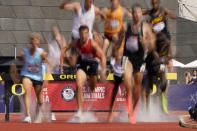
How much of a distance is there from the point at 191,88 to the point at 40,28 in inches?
321

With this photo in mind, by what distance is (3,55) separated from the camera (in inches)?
939

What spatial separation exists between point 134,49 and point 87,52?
0.99 meters

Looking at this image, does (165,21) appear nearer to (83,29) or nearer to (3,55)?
(83,29)

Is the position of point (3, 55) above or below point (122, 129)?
above

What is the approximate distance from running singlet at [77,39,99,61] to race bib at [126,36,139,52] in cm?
71

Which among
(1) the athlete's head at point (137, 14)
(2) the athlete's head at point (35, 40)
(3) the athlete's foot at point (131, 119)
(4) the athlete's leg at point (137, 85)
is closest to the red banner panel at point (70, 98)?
(2) the athlete's head at point (35, 40)

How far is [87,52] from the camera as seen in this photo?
10547mm

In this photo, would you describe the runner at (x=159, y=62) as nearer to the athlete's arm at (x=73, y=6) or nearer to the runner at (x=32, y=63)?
the athlete's arm at (x=73, y=6)

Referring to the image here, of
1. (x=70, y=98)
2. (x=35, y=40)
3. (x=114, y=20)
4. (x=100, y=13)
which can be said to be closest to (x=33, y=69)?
(x=35, y=40)

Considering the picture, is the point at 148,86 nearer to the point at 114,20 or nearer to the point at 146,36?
the point at 114,20

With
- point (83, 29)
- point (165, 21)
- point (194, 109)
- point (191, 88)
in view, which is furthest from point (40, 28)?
point (194, 109)

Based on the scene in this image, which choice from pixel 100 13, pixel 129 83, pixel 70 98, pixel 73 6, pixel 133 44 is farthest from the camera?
pixel 70 98

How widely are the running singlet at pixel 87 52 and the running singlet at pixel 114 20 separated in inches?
68.0

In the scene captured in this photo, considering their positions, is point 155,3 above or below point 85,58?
above
